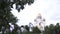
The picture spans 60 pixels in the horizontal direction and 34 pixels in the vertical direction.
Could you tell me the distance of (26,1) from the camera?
3.87m

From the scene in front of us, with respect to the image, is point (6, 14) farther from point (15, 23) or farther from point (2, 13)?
point (15, 23)

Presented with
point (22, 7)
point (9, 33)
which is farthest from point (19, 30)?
point (22, 7)

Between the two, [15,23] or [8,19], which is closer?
[8,19]

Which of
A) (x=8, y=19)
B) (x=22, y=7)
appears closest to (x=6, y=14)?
(x=8, y=19)

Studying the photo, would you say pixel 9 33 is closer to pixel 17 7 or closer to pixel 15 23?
pixel 15 23

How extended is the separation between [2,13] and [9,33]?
20.8 inches

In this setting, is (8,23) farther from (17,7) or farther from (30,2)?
(30,2)

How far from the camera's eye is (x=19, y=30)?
3.79 metres

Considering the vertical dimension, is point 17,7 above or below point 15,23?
above

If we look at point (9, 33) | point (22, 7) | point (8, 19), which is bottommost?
point (9, 33)

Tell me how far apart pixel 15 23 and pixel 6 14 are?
0.41 m

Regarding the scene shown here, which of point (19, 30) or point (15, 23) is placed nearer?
point (19, 30)

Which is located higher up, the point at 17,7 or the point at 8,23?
the point at 17,7

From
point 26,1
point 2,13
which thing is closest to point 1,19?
point 2,13
